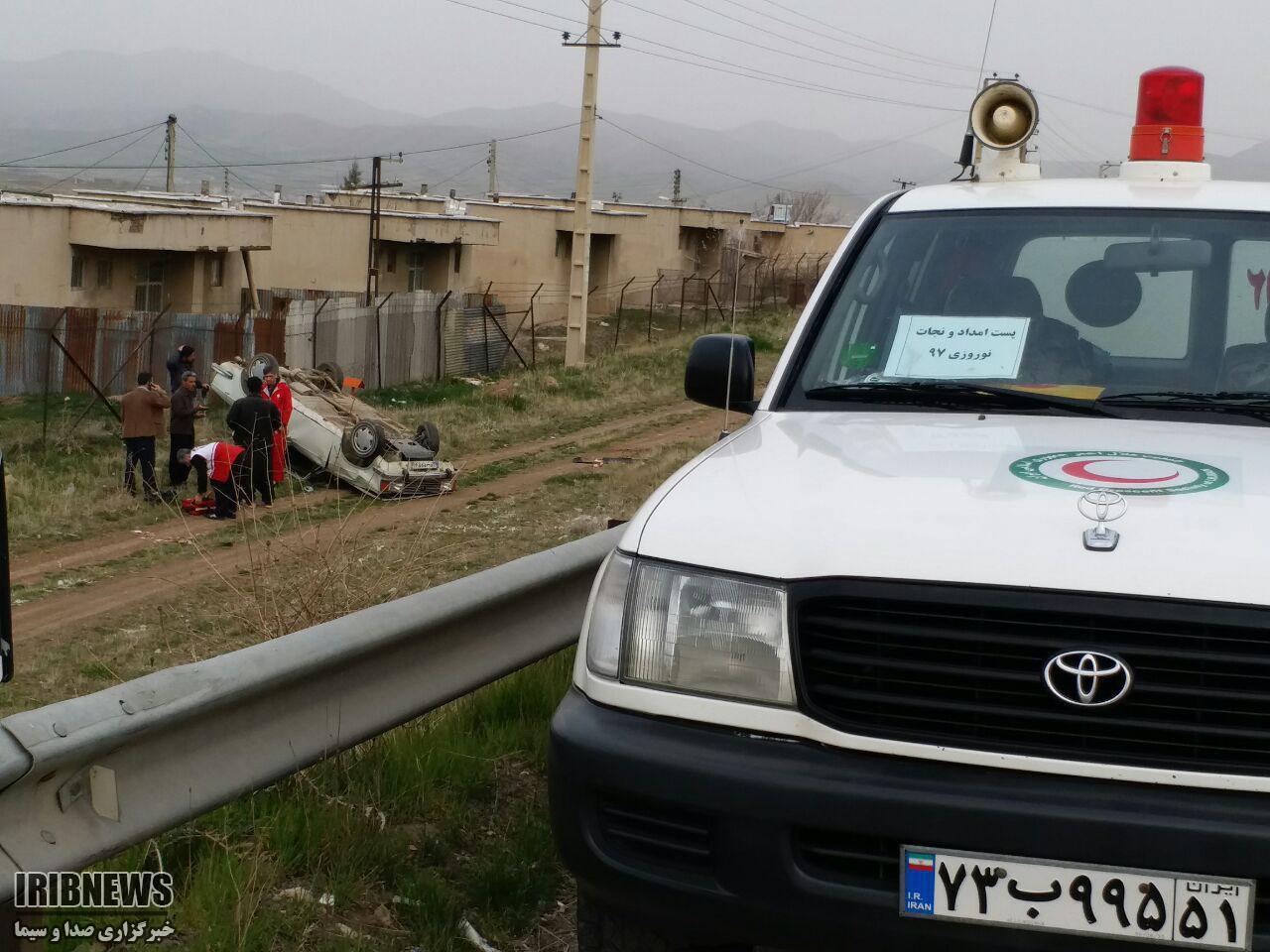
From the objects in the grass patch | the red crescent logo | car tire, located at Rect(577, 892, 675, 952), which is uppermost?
the red crescent logo

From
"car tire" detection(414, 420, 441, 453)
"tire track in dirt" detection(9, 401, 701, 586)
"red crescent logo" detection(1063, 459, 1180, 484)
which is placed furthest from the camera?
"car tire" detection(414, 420, 441, 453)

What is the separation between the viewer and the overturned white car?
18.7m

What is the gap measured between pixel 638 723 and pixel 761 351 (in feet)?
100

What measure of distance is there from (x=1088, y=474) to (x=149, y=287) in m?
39.3

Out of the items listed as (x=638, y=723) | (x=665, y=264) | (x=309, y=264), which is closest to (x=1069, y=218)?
(x=638, y=723)

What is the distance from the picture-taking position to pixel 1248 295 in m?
3.91

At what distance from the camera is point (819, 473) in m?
3.04

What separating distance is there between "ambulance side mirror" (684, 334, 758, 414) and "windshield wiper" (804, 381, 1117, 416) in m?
0.20

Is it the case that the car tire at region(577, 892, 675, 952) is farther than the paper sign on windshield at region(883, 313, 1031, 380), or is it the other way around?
the paper sign on windshield at region(883, 313, 1031, 380)

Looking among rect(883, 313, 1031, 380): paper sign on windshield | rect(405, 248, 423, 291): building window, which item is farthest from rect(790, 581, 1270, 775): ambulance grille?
rect(405, 248, 423, 291): building window

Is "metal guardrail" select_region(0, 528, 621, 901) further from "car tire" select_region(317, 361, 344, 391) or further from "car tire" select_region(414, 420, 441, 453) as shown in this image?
"car tire" select_region(317, 361, 344, 391)

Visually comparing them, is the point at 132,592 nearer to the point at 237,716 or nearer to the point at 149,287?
the point at 237,716

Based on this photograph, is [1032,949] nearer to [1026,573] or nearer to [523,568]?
[1026,573]

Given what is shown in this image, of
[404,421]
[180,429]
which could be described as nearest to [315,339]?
[404,421]
